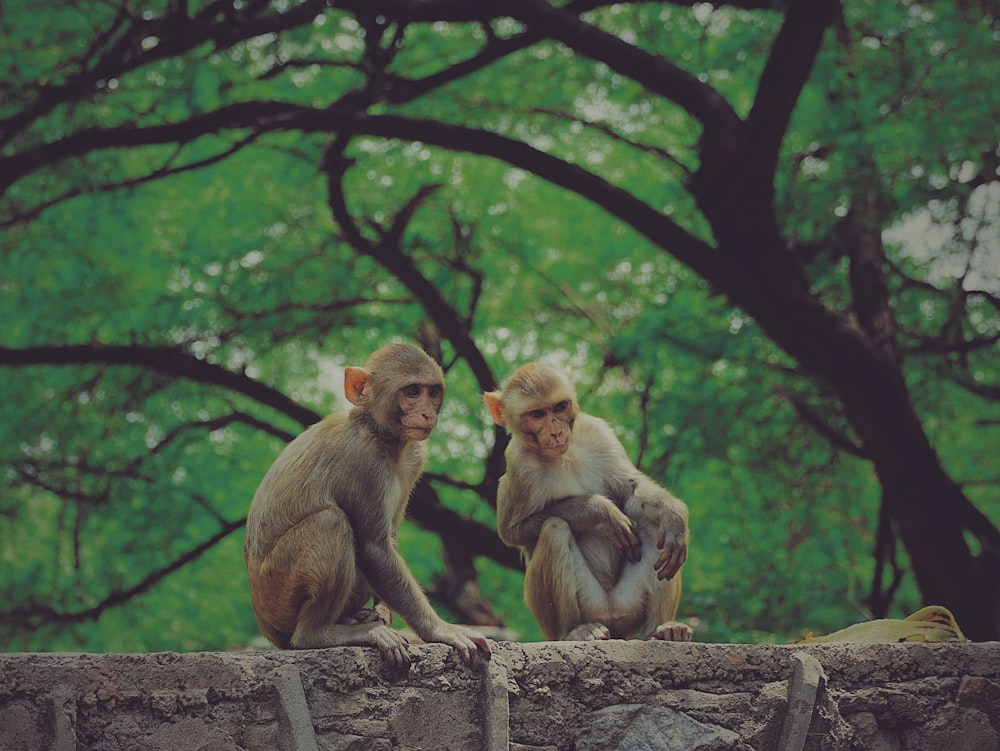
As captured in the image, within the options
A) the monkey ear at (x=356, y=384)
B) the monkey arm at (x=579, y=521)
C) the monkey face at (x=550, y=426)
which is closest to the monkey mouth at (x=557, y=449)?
the monkey face at (x=550, y=426)

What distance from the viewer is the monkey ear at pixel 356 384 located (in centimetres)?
476

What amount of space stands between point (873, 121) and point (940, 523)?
2957 millimetres

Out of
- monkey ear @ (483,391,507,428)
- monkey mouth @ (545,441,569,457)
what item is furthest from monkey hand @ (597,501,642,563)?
monkey ear @ (483,391,507,428)

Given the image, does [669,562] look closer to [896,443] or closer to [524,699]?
[524,699]

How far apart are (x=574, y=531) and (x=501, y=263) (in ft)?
21.2

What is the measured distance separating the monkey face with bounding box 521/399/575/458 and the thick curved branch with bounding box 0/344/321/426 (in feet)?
15.2

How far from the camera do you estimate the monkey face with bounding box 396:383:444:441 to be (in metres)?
4.58

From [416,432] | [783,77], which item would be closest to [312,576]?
[416,432]

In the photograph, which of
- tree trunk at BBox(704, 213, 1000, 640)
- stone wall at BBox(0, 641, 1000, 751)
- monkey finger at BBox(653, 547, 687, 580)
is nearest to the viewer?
stone wall at BBox(0, 641, 1000, 751)

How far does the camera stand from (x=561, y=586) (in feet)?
16.5

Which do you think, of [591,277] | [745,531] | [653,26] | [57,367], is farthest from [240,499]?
[653,26]

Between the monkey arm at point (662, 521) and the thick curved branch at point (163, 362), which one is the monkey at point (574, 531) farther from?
the thick curved branch at point (163, 362)

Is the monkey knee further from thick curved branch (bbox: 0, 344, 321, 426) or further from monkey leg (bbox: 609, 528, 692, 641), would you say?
thick curved branch (bbox: 0, 344, 321, 426)

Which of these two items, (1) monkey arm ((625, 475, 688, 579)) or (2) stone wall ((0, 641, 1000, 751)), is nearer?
(2) stone wall ((0, 641, 1000, 751))
